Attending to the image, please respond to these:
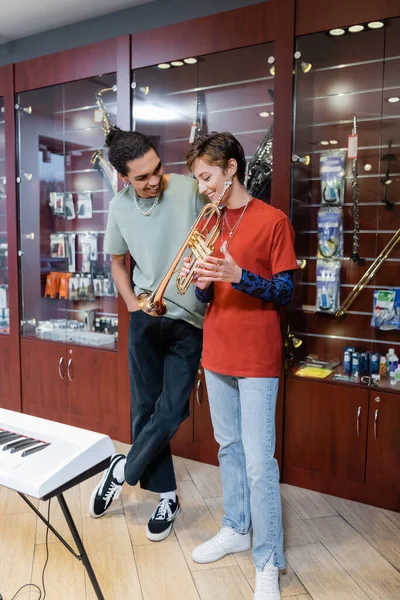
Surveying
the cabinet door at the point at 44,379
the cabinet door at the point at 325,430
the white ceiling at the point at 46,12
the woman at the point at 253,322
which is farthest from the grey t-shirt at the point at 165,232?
the white ceiling at the point at 46,12

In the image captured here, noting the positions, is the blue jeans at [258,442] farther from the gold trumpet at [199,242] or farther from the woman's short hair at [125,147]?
the woman's short hair at [125,147]

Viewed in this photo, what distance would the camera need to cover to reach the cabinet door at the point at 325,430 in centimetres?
257

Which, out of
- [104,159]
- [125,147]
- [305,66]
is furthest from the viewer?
[104,159]

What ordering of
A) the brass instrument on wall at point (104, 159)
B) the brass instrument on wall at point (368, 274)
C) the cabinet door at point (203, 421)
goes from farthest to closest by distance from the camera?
the brass instrument on wall at point (104, 159) → the cabinet door at point (203, 421) → the brass instrument on wall at point (368, 274)

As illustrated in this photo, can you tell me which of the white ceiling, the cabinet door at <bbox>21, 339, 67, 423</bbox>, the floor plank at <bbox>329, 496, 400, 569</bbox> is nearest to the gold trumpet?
the floor plank at <bbox>329, 496, 400, 569</bbox>

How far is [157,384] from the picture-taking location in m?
2.35

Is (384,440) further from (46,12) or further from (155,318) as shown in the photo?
(46,12)

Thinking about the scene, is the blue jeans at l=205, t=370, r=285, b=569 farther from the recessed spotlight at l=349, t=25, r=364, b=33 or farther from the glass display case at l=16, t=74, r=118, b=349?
the recessed spotlight at l=349, t=25, r=364, b=33

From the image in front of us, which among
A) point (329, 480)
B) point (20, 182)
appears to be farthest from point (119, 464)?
point (20, 182)

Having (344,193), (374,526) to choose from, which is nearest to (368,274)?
(344,193)

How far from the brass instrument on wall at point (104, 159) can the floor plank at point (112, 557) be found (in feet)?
6.05

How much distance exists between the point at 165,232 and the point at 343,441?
1.35 m

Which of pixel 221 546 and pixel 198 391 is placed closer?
pixel 221 546

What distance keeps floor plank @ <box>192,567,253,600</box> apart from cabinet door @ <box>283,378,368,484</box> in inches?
31.6
